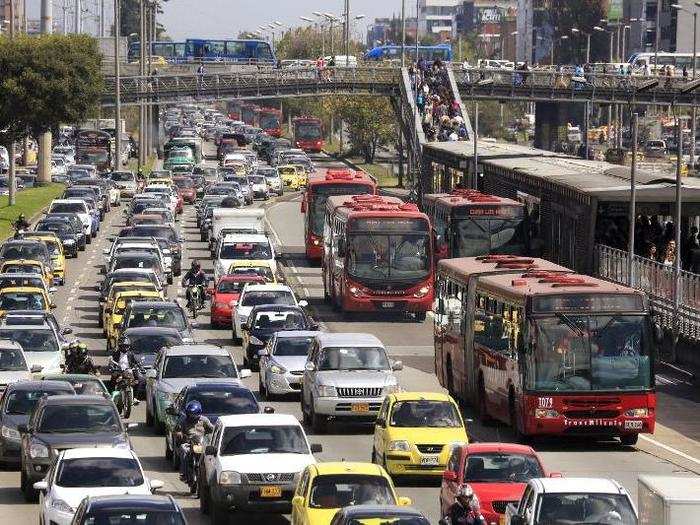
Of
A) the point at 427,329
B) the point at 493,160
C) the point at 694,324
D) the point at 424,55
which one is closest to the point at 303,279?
the point at 493,160

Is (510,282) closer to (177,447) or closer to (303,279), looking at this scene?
(177,447)

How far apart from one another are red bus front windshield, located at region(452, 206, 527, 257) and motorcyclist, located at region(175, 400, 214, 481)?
23343mm

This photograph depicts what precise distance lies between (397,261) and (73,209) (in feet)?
91.9

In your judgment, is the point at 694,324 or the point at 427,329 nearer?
the point at 694,324

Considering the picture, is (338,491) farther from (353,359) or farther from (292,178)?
(292,178)

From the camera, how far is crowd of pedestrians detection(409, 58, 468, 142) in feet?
331

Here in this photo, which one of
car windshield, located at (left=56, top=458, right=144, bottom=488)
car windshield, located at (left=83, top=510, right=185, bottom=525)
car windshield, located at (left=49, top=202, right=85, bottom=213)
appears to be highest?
car windshield, located at (left=83, top=510, right=185, bottom=525)

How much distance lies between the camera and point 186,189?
102 metres

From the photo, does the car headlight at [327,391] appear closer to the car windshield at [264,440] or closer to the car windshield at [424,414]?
the car windshield at [424,414]

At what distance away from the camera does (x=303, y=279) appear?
65250mm

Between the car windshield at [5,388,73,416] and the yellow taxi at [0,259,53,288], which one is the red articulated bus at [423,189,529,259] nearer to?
the yellow taxi at [0,259,53,288]

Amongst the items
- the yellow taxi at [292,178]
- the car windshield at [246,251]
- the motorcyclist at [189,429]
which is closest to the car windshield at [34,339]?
the motorcyclist at [189,429]

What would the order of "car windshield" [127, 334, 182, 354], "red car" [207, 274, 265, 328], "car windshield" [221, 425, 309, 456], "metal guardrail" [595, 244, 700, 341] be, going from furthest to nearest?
"red car" [207, 274, 265, 328] → "metal guardrail" [595, 244, 700, 341] → "car windshield" [127, 334, 182, 354] → "car windshield" [221, 425, 309, 456]

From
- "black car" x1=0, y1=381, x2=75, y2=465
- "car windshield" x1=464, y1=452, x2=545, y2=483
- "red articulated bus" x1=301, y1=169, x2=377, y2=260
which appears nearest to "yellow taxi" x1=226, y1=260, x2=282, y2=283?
"red articulated bus" x1=301, y1=169, x2=377, y2=260
